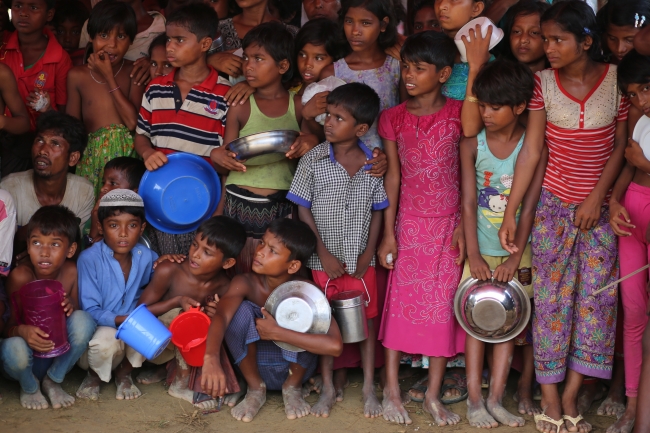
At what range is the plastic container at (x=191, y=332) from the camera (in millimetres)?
3477

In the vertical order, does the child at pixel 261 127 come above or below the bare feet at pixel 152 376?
above

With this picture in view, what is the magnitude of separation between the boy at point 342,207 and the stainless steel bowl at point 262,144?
0.42ft

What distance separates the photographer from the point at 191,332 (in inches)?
138

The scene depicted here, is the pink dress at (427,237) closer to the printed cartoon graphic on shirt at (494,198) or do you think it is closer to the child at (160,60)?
the printed cartoon graphic on shirt at (494,198)

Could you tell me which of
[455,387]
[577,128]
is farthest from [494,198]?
[455,387]

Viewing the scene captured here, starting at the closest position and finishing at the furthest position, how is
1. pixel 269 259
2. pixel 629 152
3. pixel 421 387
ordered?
pixel 629 152, pixel 269 259, pixel 421 387

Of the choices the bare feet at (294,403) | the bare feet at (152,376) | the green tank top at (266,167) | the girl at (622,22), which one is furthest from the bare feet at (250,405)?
the girl at (622,22)

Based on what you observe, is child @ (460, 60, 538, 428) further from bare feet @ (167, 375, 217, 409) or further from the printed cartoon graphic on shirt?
bare feet @ (167, 375, 217, 409)

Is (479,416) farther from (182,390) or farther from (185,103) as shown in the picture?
(185,103)

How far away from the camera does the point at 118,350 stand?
355cm

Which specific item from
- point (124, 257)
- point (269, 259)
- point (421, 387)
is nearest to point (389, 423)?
point (421, 387)

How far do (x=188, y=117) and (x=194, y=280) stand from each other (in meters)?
0.86

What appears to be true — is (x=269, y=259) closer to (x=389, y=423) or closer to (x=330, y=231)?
(x=330, y=231)

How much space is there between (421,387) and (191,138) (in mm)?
1736
